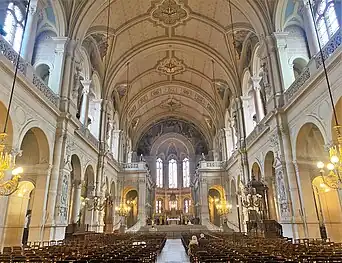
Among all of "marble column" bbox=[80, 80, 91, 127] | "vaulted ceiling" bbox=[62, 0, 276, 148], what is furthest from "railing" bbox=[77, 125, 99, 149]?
"vaulted ceiling" bbox=[62, 0, 276, 148]

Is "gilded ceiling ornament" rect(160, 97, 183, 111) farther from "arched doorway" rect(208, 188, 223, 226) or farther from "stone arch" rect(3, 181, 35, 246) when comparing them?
"stone arch" rect(3, 181, 35, 246)

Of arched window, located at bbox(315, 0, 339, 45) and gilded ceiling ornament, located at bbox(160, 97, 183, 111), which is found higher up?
gilded ceiling ornament, located at bbox(160, 97, 183, 111)

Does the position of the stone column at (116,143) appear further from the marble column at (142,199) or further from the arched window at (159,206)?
the arched window at (159,206)

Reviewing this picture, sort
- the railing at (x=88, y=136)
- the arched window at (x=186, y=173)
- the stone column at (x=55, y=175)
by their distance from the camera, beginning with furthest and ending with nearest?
the arched window at (x=186, y=173) → the railing at (x=88, y=136) → the stone column at (x=55, y=175)

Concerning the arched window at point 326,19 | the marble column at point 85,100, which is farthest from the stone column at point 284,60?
the marble column at point 85,100

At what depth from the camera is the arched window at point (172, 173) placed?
38.2m

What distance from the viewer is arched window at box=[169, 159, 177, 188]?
125 feet

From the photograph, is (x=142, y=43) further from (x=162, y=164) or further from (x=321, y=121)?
(x=162, y=164)

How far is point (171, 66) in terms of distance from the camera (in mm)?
23344

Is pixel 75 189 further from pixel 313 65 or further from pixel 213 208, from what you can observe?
pixel 213 208

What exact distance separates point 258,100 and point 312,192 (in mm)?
7054

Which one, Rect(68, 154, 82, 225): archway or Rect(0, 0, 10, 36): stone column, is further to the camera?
Rect(68, 154, 82, 225): archway

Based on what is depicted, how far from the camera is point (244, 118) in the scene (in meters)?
19.1

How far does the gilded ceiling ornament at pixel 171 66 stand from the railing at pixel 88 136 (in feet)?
29.5
